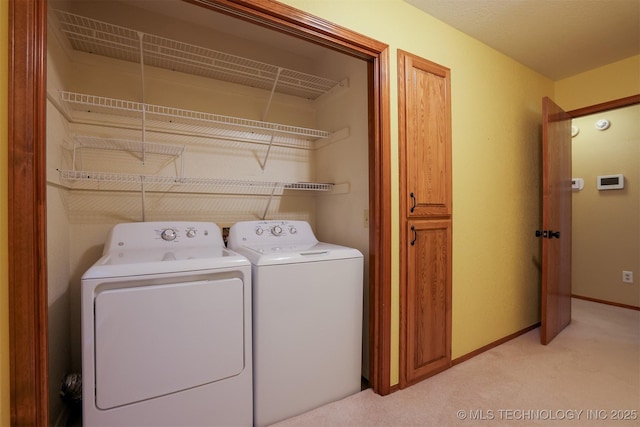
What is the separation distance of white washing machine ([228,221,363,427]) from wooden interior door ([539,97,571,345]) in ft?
5.47

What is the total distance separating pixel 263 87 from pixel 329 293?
1676 mm

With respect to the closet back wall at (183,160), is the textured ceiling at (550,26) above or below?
above

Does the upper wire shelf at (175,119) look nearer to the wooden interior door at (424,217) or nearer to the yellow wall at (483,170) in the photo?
the wooden interior door at (424,217)

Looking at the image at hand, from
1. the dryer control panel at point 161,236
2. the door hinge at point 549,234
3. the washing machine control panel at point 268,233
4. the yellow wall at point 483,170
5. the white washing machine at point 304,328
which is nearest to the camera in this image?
the white washing machine at point 304,328

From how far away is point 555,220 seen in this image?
2385 millimetres

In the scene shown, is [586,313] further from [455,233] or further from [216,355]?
[216,355]

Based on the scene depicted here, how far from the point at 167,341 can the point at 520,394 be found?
1.95 metres

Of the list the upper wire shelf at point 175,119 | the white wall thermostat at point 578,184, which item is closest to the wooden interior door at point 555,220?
the white wall thermostat at point 578,184

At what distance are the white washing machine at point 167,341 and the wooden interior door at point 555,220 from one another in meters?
2.33

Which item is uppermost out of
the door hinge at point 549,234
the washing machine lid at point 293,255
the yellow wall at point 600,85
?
the yellow wall at point 600,85

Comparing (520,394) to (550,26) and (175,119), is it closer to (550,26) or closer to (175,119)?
(550,26)

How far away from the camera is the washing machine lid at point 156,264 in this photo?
3.71ft

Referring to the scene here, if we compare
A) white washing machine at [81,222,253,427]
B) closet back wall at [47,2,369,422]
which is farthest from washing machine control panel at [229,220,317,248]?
white washing machine at [81,222,253,427]

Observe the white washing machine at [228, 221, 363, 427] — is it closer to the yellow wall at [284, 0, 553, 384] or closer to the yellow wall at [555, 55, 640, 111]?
the yellow wall at [284, 0, 553, 384]
